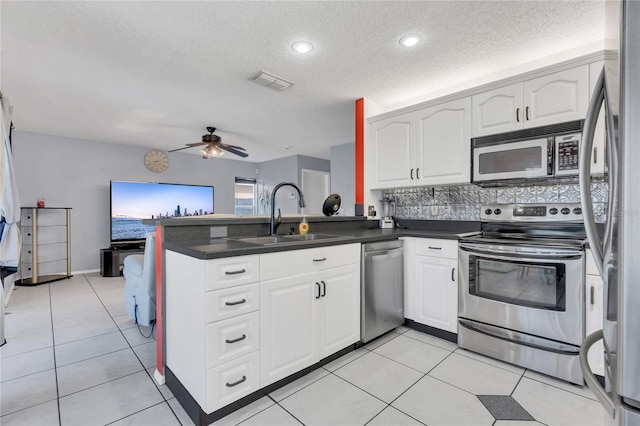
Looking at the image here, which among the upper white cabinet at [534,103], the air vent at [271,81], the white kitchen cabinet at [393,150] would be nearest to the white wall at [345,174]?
the white kitchen cabinet at [393,150]

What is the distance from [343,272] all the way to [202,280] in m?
1.03

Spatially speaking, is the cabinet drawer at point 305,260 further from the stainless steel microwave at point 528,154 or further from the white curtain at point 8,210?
the white curtain at point 8,210

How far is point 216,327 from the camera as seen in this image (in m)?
1.48

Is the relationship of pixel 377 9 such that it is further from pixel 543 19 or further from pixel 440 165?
pixel 440 165

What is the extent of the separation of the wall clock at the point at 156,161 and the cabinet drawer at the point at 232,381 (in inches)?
223

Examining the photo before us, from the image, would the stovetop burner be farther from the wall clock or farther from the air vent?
the wall clock

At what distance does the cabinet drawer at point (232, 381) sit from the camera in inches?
58.1

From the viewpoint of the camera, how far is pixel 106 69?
270 centimetres

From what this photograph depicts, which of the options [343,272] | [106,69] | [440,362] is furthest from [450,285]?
[106,69]

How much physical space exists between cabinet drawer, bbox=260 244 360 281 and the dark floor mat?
1145mm

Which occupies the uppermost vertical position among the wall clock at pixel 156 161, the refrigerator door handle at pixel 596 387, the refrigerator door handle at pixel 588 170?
the wall clock at pixel 156 161

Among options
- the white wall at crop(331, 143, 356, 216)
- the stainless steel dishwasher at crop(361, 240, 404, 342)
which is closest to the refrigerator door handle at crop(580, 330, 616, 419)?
the stainless steel dishwasher at crop(361, 240, 404, 342)

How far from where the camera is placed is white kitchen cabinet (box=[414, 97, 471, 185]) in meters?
2.70

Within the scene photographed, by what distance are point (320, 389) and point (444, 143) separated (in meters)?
2.35
